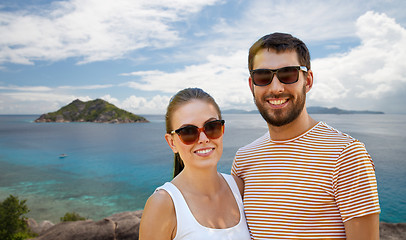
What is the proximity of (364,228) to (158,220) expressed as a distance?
6.94 feet

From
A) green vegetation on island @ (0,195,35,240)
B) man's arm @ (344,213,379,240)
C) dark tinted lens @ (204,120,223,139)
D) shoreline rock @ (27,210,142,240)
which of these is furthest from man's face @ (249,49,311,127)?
green vegetation on island @ (0,195,35,240)

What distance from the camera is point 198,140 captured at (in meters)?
3.29

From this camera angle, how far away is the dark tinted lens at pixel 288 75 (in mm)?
3414

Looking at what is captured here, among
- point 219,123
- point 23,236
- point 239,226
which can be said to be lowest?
point 23,236

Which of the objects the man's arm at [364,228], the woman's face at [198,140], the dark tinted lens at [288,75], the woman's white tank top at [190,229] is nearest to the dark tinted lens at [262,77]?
the dark tinted lens at [288,75]

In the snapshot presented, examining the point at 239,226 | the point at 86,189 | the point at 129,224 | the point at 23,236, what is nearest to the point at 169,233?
the point at 239,226

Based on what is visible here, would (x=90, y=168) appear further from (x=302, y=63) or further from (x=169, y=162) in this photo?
(x=302, y=63)

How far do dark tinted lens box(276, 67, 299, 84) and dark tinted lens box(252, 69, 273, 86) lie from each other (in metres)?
0.12

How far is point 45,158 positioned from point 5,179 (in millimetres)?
27699

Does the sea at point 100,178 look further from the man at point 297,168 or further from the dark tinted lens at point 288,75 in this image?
the dark tinted lens at point 288,75

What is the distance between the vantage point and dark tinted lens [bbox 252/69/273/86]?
3490 mm

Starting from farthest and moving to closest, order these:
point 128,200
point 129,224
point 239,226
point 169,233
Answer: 1. point 128,200
2. point 129,224
3. point 239,226
4. point 169,233

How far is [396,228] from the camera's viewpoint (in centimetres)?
1364

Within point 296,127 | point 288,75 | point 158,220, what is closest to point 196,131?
point 158,220
